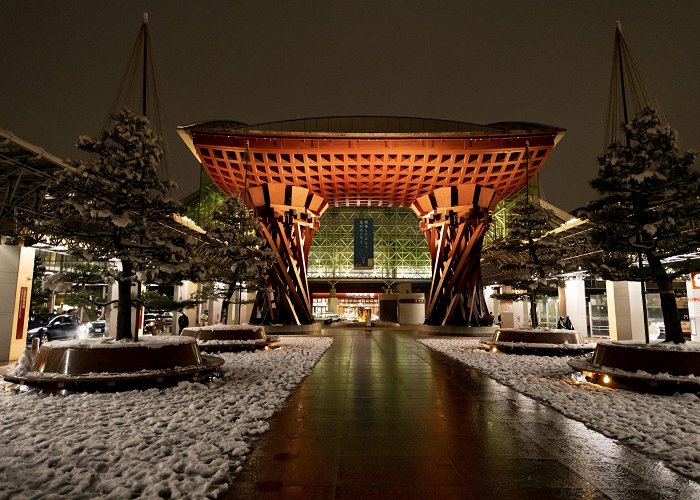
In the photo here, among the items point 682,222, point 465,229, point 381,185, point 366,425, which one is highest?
point 381,185

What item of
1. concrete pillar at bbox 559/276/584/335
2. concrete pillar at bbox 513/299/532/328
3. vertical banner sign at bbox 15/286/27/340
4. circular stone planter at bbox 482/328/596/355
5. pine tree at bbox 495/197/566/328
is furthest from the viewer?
concrete pillar at bbox 513/299/532/328

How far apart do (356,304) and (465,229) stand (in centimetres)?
3171

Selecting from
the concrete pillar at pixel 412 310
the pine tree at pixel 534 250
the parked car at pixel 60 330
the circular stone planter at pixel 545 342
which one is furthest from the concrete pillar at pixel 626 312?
the parked car at pixel 60 330

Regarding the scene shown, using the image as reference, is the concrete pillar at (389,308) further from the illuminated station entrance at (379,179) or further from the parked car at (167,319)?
the parked car at (167,319)

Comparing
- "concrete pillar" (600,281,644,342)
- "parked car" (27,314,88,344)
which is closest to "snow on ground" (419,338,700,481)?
"concrete pillar" (600,281,644,342)

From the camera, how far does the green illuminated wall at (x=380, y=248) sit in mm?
53969

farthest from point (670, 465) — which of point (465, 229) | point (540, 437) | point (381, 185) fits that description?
point (381, 185)

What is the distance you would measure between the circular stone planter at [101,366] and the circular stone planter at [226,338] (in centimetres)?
616

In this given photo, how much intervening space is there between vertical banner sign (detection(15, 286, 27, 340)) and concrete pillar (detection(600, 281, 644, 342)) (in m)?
21.8

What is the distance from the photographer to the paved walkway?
3395 millimetres

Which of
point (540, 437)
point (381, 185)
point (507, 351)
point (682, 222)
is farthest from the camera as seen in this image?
point (381, 185)

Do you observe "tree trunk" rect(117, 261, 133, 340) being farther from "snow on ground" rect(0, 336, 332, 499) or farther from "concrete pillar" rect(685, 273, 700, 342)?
"concrete pillar" rect(685, 273, 700, 342)

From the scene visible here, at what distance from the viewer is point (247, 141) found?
23.5 metres

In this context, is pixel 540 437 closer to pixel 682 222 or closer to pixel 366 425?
pixel 366 425
